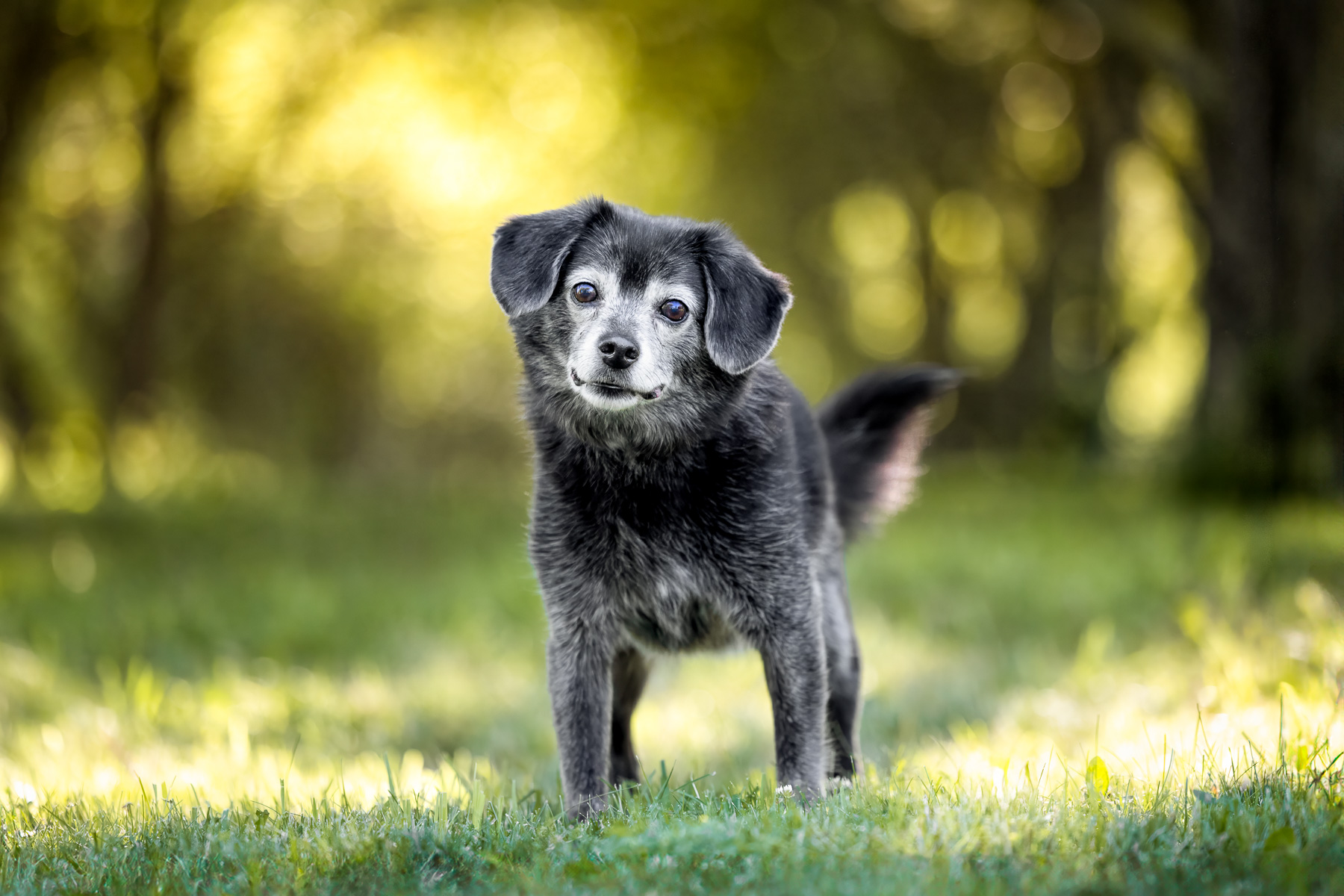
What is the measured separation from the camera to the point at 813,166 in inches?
642

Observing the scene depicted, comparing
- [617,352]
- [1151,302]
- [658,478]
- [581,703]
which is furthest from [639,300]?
[1151,302]

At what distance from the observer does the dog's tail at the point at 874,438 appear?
430cm

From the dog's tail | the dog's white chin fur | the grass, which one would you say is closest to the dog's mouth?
the dog's white chin fur

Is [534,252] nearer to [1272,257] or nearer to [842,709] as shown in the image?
[842,709]

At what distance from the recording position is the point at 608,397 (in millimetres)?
3133

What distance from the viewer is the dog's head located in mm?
3219

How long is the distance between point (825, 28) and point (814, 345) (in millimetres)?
10998

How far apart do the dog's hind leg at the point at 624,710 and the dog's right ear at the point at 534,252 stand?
1.19 meters

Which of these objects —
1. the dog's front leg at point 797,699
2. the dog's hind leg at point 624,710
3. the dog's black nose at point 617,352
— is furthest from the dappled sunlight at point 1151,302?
the dog's black nose at point 617,352

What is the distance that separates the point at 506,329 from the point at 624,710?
8.46 metres

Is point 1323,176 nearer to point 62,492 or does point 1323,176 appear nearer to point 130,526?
point 130,526

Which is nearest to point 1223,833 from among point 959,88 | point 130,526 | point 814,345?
point 130,526

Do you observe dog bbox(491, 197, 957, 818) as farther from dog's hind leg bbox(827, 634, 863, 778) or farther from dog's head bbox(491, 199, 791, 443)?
dog's hind leg bbox(827, 634, 863, 778)

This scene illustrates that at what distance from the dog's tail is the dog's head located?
1072 millimetres
